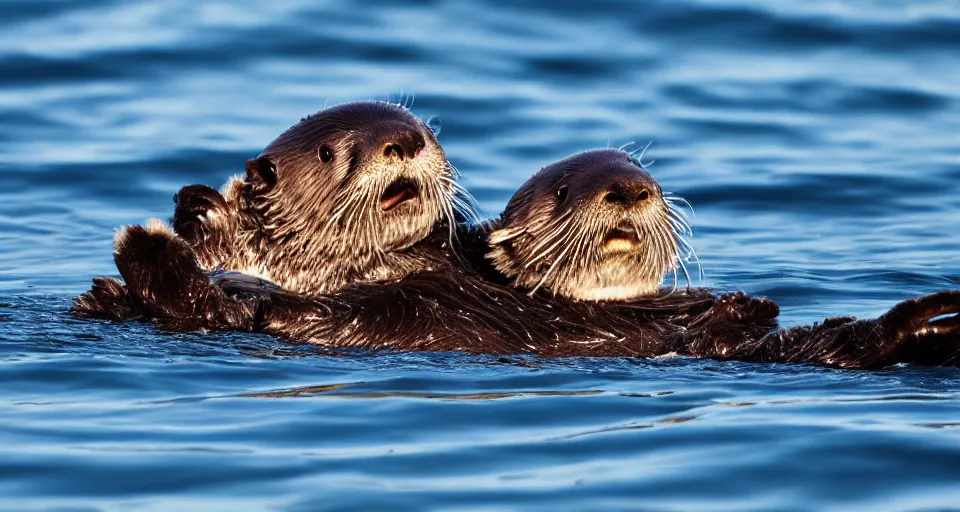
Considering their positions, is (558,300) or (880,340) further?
(558,300)

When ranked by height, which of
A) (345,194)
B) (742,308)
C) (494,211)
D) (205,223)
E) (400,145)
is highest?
(494,211)

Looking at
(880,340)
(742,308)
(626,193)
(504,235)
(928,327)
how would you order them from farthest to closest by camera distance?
1. (504,235)
2. (742,308)
3. (626,193)
4. (880,340)
5. (928,327)

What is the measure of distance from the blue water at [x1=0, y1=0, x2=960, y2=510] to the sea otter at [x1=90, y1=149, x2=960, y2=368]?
150 mm

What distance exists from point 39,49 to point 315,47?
9.22 feet

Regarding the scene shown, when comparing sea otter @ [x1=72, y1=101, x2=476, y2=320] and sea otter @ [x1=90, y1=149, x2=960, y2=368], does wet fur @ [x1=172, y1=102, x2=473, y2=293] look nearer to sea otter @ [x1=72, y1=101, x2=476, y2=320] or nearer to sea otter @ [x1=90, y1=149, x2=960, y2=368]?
sea otter @ [x1=72, y1=101, x2=476, y2=320]

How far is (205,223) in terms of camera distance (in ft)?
23.5

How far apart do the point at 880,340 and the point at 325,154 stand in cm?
268

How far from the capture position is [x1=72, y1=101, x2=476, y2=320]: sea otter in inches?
272

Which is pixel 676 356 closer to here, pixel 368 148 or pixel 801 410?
pixel 801 410

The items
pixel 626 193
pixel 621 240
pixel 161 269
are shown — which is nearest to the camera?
pixel 161 269

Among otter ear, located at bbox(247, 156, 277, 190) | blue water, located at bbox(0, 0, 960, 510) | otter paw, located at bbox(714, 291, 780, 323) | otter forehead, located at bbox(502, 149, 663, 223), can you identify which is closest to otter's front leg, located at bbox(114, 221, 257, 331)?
blue water, located at bbox(0, 0, 960, 510)

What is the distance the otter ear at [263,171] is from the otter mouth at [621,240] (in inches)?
64.9

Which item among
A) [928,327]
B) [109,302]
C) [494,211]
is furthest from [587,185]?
[494,211]

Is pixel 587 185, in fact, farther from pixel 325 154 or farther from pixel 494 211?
pixel 494 211
